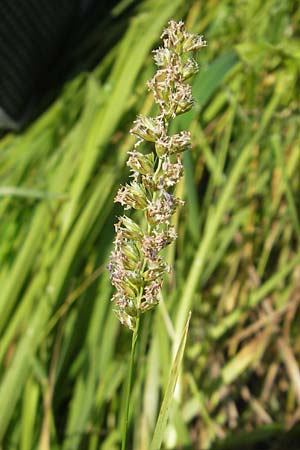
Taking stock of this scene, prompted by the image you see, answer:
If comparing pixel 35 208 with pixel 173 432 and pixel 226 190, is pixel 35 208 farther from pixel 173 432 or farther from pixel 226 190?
pixel 173 432

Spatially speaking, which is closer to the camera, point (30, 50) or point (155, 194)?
point (155, 194)

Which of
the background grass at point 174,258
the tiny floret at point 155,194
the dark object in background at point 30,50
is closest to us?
the tiny floret at point 155,194

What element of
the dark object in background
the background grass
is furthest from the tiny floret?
the dark object in background

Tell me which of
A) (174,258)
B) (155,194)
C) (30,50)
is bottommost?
(174,258)

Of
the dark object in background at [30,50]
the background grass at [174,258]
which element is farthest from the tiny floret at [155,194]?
the dark object in background at [30,50]

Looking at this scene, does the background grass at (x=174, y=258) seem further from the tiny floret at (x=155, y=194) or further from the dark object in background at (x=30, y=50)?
the tiny floret at (x=155, y=194)

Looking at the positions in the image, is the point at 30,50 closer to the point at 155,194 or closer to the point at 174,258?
the point at 174,258

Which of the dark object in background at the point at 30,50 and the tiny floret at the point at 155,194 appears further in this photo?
the dark object in background at the point at 30,50

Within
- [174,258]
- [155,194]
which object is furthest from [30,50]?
[155,194]

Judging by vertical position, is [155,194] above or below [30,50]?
above
